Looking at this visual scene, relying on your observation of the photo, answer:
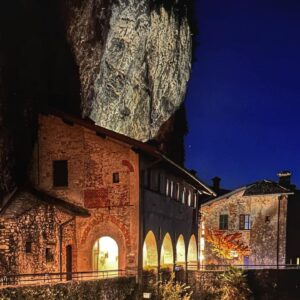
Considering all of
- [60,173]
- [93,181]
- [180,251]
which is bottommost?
[180,251]

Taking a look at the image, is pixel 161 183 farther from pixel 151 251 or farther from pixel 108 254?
pixel 108 254

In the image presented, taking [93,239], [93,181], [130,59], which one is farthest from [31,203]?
[130,59]

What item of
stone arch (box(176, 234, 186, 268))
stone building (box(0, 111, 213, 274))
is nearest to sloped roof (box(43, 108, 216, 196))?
stone building (box(0, 111, 213, 274))

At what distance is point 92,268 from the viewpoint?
28.7 metres

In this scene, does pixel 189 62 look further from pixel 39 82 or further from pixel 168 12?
pixel 39 82

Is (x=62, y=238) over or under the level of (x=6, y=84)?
under

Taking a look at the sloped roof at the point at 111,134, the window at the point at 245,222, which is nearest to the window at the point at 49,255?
the sloped roof at the point at 111,134

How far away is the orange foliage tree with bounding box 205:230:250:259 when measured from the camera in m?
47.8

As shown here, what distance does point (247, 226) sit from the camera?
4803 cm

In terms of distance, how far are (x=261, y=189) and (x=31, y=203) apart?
25669 mm

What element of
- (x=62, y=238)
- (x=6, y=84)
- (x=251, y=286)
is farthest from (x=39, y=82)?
(x=251, y=286)

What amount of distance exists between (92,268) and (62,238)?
95.4 inches

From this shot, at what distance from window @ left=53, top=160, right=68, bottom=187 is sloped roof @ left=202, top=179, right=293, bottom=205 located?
22.5 metres

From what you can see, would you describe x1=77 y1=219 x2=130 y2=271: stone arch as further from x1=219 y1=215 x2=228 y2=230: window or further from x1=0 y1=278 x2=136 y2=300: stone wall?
x1=219 y1=215 x2=228 y2=230: window
